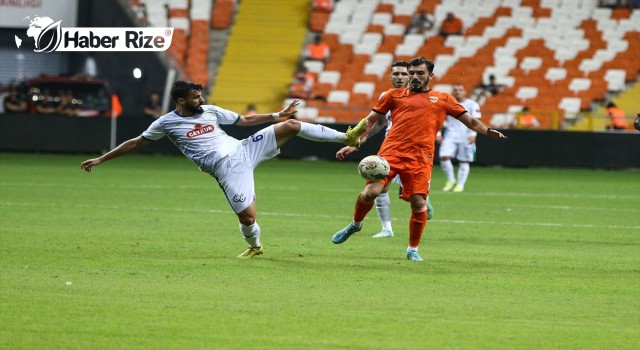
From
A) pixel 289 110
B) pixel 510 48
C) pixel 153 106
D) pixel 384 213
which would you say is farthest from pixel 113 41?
pixel 510 48

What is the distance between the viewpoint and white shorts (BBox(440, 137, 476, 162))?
24938mm

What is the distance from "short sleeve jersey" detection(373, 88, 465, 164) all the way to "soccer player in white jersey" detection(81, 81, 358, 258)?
57 centimetres

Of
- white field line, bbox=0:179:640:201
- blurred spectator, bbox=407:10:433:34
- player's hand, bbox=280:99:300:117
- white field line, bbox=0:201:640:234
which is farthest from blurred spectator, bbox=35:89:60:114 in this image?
player's hand, bbox=280:99:300:117

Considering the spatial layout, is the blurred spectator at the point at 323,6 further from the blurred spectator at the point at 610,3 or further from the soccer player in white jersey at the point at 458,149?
the soccer player in white jersey at the point at 458,149

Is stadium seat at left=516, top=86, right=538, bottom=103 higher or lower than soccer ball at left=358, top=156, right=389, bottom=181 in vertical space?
lower

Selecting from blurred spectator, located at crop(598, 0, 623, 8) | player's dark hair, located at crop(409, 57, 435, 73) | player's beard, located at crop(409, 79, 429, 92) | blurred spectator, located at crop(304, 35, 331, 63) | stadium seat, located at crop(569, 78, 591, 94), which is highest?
player's dark hair, located at crop(409, 57, 435, 73)

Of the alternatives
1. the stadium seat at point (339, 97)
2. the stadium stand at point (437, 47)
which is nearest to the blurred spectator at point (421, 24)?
the stadium stand at point (437, 47)

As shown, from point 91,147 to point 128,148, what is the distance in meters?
23.8

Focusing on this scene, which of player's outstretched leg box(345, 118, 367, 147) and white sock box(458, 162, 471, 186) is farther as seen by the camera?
white sock box(458, 162, 471, 186)

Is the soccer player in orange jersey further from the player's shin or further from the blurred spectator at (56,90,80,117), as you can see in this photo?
the blurred spectator at (56,90,80,117)

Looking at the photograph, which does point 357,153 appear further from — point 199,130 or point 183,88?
point 183,88

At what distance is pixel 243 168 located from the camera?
42.4ft

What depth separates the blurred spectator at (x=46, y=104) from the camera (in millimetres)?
36684

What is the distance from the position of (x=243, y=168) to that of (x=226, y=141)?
345 millimetres
